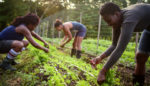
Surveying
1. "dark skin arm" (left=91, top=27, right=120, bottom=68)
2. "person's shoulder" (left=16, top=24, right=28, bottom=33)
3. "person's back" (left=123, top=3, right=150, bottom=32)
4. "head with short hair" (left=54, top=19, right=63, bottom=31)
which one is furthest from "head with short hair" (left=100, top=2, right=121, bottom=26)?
"head with short hair" (left=54, top=19, right=63, bottom=31)

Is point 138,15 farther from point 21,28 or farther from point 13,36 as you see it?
point 13,36

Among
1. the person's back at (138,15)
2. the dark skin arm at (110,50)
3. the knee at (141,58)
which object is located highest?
the person's back at (138,15)

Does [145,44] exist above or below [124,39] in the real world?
below

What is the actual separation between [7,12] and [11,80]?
22.4 metres

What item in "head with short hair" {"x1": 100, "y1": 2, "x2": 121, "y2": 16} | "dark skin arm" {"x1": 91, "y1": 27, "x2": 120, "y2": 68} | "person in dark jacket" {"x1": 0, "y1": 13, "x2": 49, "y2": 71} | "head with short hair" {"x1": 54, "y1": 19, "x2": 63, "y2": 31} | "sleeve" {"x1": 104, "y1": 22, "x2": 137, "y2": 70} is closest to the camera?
"sleeve" {"x1": 104, "y1": 22, "x2": 137, "y2": 70}

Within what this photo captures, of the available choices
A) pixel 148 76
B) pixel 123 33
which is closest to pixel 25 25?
pixel 123 33

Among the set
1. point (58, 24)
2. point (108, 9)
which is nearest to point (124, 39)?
point (108, 9)

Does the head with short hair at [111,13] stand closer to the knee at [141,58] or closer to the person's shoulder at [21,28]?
the knee at [141,58]

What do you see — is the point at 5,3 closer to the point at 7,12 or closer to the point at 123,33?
the point at 7,12

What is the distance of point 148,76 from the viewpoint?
316 centimetres

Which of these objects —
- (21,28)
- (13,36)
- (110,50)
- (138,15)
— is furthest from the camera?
Answer: (13,36)

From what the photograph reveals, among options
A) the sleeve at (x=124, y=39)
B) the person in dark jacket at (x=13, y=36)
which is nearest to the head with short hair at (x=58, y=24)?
the person in dark jacket at (x=13, y=36)

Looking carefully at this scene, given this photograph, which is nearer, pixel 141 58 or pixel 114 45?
pixel 114 45

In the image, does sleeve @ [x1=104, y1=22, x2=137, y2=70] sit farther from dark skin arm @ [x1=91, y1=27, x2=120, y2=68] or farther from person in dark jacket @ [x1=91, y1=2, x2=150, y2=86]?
dark skin arm @ [x1=91, y1=27, x2=120, y2=68]
